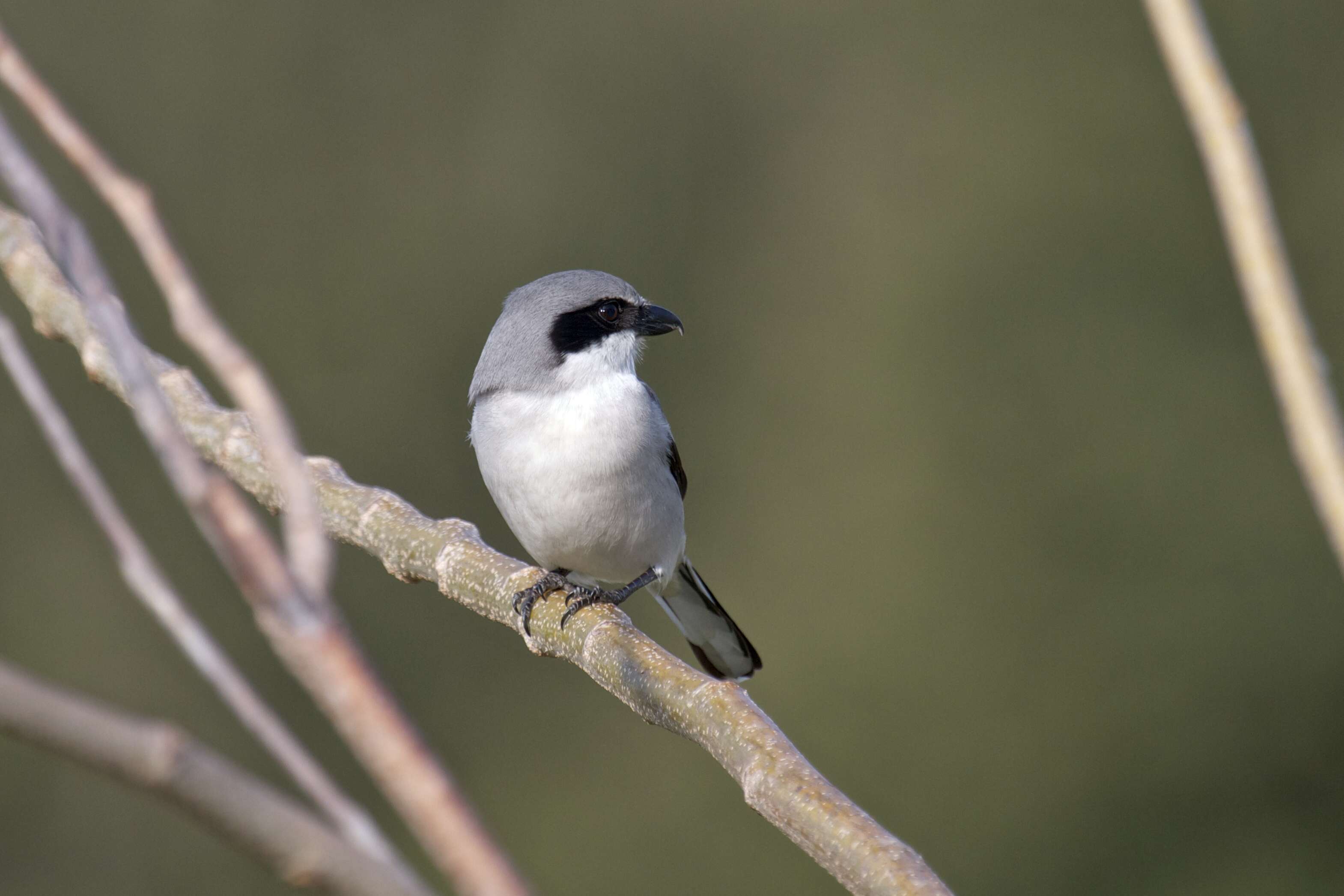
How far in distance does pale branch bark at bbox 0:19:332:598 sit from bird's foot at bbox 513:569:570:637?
2.04 meters

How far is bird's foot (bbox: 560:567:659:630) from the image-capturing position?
255 centimetres

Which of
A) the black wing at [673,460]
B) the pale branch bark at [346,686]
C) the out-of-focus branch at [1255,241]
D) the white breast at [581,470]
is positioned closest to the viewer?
the pale branch bark at [346,686]

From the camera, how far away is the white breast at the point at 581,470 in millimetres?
3012

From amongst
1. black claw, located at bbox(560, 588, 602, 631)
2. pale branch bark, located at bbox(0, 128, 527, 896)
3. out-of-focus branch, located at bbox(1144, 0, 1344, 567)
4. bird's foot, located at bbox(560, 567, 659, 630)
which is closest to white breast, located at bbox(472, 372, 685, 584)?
→ bird's foot, located at bbox(560, 567, 659, 630)

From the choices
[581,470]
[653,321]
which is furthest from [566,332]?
[581,470]

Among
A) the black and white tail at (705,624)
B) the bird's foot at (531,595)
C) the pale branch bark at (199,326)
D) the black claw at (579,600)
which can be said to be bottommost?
the black and white tail at (705,624)

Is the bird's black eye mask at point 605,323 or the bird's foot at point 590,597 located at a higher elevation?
the bird's black eye mask at point 605,323

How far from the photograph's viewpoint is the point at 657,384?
759 centimetres

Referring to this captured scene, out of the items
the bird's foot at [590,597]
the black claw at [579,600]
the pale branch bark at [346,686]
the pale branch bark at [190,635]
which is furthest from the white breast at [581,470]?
the pale branch bark at [346,686]

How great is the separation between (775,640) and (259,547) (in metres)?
7.16

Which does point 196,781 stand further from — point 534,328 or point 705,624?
point 705,624

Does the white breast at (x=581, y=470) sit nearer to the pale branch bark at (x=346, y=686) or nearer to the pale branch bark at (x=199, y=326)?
the pale branch bark at (x=199, y=326)

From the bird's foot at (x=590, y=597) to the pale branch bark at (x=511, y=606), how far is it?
34mm

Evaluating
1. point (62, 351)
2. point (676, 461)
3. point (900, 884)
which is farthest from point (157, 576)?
point (62, 351)
